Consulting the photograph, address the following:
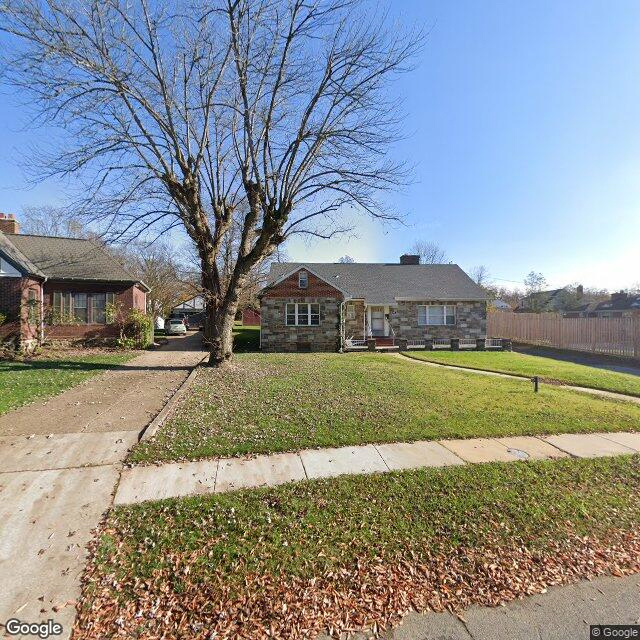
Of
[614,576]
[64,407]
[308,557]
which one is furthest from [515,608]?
[64,407]

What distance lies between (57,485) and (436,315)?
69.5 feet

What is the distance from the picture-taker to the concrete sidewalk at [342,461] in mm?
3965

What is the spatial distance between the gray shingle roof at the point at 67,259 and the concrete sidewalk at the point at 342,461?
1623cm

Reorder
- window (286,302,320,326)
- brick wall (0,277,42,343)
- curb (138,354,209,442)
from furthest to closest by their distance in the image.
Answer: window (286,302,320,326), brick wall (0,277,42,343), curb (138,354,209,442)

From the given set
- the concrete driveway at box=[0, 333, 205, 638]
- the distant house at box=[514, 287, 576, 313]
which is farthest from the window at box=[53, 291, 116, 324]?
the distant house at box=[514, 287, 576, 313]

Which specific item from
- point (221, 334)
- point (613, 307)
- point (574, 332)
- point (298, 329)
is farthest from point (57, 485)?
point (613, 307)

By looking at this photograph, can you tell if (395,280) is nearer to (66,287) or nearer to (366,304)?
(366,304)

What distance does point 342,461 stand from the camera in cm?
466

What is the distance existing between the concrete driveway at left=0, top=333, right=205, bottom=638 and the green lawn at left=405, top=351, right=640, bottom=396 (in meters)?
11.7

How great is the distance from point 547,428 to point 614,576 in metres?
3.66

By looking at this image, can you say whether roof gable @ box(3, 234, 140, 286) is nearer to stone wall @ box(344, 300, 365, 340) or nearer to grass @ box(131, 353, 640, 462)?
grass @ box(131, 353, 640, 462)

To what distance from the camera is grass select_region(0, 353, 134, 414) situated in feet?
25.5

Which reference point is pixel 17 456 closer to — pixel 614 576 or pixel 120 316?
pixel 614 576

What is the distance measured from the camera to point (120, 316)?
18062mm
